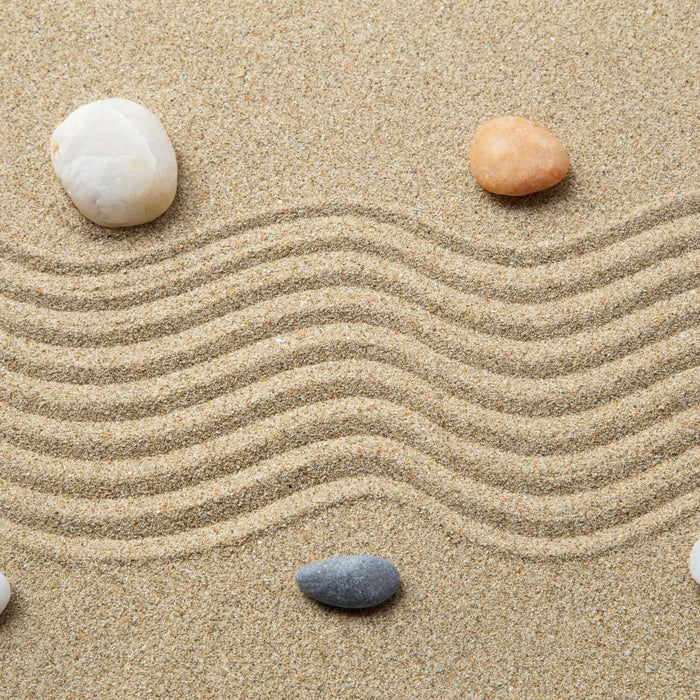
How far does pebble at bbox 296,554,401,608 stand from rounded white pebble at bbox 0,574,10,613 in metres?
0.44

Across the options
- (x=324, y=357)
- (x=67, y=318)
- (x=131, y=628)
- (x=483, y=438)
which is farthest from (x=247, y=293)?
(x=131, y=628)

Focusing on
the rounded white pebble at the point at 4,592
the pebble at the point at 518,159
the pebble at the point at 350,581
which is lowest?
the rounded white pebble at the point at 4,592

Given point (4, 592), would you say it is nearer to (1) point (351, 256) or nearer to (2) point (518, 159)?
(1) point (351, 256)

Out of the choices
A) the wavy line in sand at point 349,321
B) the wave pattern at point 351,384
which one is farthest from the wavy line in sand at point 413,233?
the wavy line in sand at point 349,321

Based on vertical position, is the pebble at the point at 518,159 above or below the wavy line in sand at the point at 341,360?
above

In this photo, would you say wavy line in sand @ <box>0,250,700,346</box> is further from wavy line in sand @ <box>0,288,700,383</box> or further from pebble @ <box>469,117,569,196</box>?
pebble @ <box>469,117,569,196</box>

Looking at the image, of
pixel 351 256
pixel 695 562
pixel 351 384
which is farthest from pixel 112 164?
pixel 695 562

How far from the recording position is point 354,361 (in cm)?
121

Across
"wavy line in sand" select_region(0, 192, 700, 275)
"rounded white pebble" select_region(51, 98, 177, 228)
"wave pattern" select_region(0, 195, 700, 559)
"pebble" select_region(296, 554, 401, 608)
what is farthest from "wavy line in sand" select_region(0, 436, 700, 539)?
"rounded white pebble" select_region(51, 98, 177, 228)

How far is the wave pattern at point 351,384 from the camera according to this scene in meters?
1.17

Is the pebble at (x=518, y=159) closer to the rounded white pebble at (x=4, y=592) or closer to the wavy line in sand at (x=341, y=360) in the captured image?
the wavy line in sand at (x=341, y=360)

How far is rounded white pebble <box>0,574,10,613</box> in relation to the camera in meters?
1.11

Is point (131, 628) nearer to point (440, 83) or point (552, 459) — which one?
point (552, 459)

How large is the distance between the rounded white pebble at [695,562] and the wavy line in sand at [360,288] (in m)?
0.38
